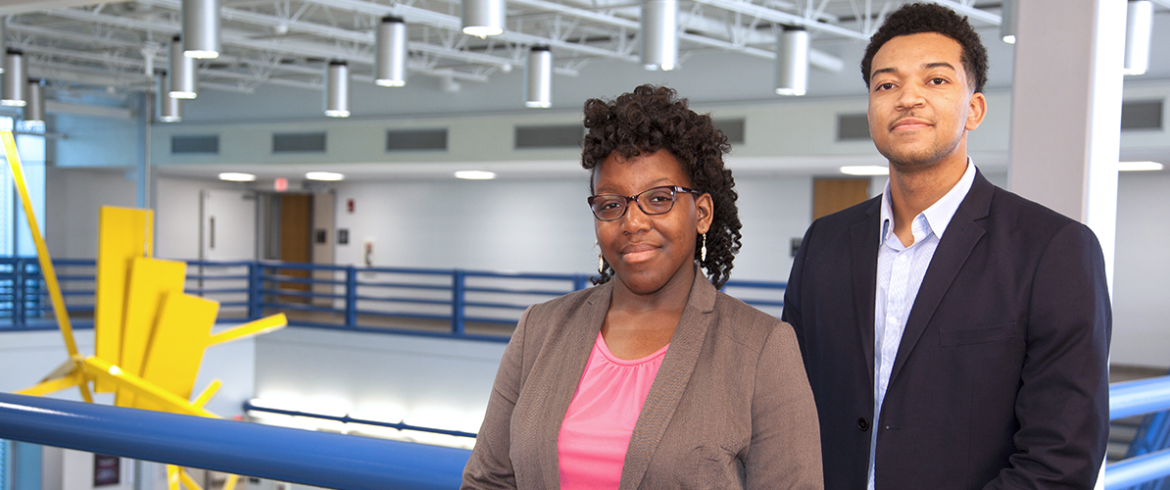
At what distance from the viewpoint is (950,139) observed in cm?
139

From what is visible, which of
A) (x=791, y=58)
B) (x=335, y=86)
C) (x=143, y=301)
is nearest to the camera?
(x=143, y=301)

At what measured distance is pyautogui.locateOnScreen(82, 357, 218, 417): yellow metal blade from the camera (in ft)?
18.2

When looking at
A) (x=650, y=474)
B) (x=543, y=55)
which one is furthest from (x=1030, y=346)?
(x=543, y=55)

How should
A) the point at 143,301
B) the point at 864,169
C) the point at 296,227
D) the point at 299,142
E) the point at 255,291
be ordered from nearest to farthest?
the point at 143,301
the point at 864,169
the point at 255,291
the point at 299,142
the point at 296,227

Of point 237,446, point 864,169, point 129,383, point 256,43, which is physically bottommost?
point 129,383

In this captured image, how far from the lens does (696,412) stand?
4.15 feet

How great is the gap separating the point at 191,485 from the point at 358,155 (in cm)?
577

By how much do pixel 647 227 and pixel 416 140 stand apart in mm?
9585

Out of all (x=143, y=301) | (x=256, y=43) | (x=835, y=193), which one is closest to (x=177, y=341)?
(x=143, y=301)

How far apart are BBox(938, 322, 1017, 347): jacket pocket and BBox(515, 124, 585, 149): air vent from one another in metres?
8.22

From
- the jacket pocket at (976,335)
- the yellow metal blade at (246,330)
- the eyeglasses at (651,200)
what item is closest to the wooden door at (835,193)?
→ the yellow metal blade at (246,330)

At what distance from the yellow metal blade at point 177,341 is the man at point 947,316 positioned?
542 cm

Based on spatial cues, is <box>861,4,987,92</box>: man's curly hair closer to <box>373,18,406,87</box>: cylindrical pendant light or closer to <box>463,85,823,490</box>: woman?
<box>463,85,823,490</box>: woman

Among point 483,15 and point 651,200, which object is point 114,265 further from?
point 651,200
